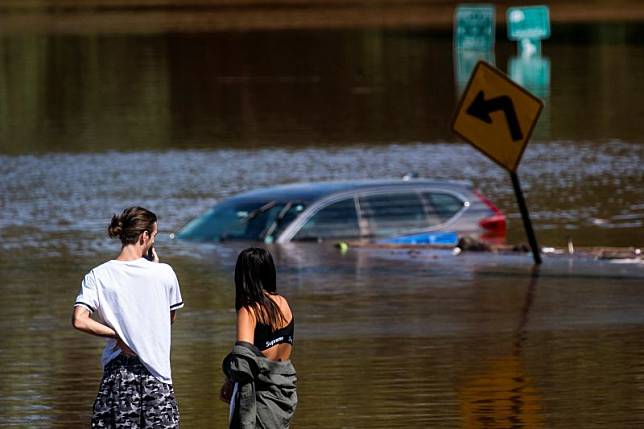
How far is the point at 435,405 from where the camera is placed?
501 inches

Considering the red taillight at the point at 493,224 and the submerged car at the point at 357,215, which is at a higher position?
the submerged car at the point at 357,215

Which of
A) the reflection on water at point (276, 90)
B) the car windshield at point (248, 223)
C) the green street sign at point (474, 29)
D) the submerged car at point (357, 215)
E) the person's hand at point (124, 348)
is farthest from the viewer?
the green street sign at point (474, 29)

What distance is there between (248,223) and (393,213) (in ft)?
6.44

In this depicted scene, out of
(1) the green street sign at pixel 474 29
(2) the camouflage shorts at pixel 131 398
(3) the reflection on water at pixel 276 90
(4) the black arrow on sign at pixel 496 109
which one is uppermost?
(4) the black arrow on sign at pixel 496 109

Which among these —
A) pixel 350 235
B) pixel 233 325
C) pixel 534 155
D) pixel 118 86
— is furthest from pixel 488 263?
pixel 118 86

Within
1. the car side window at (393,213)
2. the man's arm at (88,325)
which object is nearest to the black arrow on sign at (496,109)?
the car side window at (393,213)

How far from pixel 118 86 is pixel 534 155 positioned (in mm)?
25458

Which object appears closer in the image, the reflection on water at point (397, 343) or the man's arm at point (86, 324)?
the man's arm at point (86, 324)

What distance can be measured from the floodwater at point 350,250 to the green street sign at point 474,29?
4.70 feet

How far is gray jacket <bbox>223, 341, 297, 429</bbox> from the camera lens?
8.98m

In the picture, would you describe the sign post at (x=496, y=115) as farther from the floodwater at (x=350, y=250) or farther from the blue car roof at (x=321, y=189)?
the blue car roof at (x=321, y=189)

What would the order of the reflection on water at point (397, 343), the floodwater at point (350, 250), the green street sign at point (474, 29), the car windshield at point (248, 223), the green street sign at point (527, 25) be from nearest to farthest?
the reflection on water at point (397, 343), the floodwater at point (350, 250), the car windshield at point (248, 223), the green street sign at point (474, 29), the green street sign at point (527, 25)

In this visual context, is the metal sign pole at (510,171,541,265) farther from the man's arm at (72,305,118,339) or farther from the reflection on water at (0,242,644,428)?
the man's arm at (72,305,118,339)

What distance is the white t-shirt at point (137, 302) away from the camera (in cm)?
912
